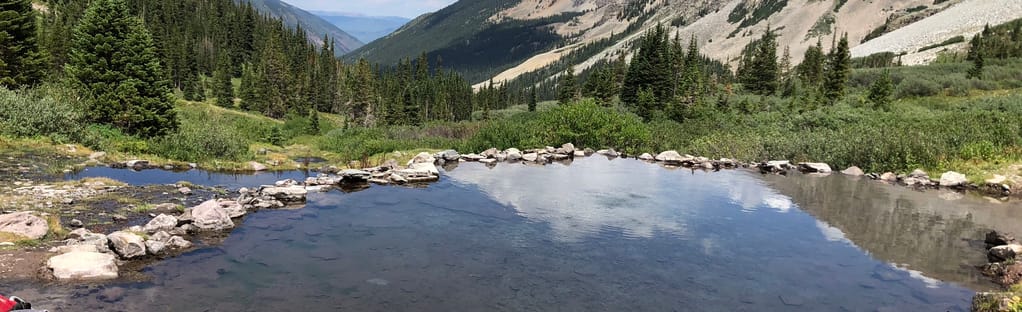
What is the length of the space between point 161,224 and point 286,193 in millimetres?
4073

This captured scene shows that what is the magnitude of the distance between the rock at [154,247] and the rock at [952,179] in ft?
A: 85.2

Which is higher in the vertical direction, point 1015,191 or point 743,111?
point 743,111


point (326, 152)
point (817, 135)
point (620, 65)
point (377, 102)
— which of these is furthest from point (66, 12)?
point (817, 135)

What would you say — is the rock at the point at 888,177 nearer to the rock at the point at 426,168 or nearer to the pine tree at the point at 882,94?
the rock at the point at 426,168

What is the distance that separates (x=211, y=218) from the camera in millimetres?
12633

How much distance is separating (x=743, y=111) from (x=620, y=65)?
112 feet

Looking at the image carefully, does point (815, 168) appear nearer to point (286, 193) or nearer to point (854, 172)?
point (854, 172)

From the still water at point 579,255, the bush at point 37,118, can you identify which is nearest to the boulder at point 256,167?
the bush at point 37,118

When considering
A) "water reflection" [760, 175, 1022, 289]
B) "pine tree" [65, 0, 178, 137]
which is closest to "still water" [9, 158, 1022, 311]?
"water reflection" [760, 175, 1022, 289]

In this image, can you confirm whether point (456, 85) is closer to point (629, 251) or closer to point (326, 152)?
point (326, 152)

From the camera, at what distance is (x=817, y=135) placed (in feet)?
92.5

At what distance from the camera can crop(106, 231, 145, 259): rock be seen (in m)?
10.1

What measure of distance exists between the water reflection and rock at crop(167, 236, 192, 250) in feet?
50.8

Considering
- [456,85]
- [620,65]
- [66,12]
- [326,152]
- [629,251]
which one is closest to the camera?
[629,251]
